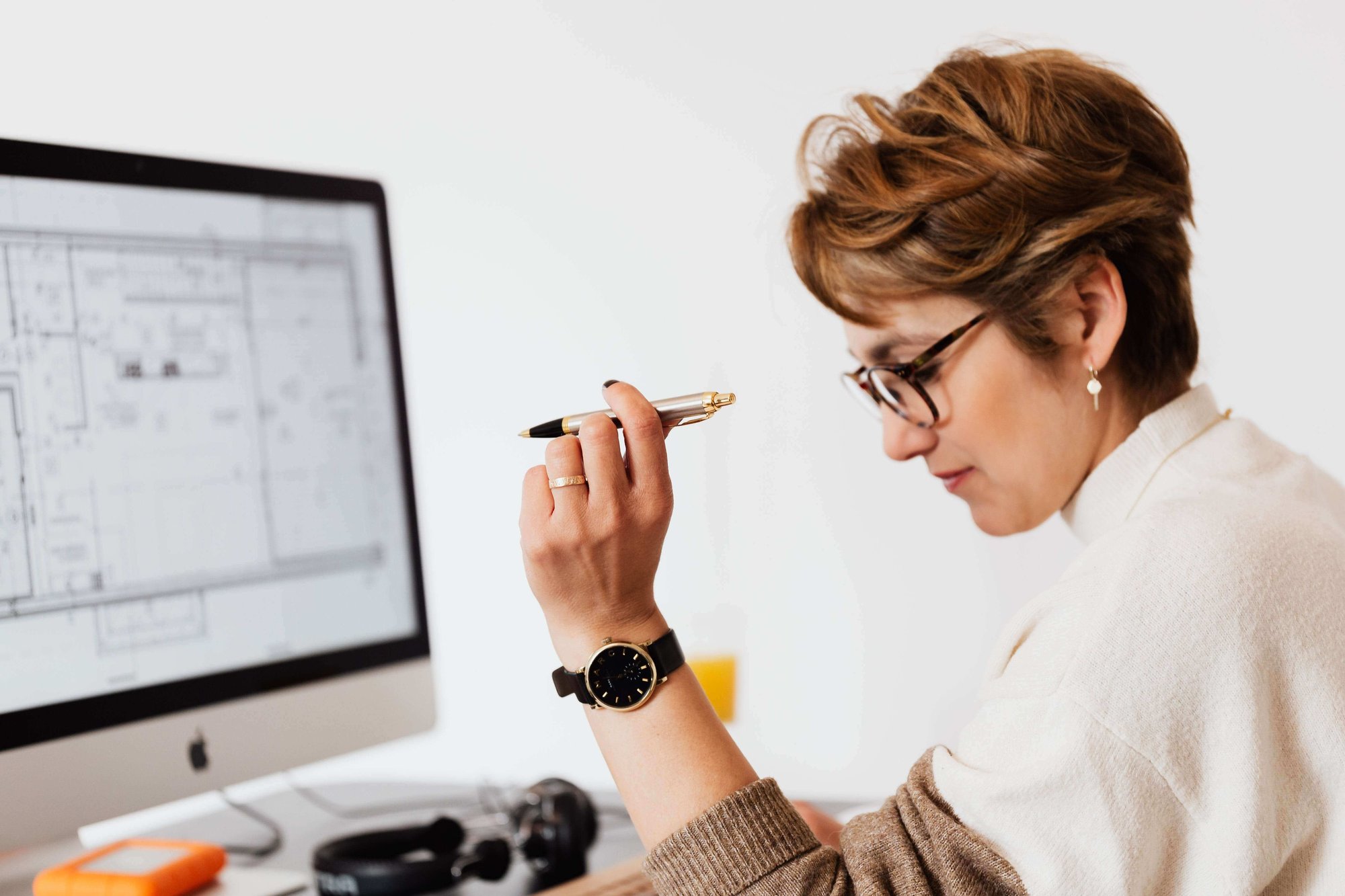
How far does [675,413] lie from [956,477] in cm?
40

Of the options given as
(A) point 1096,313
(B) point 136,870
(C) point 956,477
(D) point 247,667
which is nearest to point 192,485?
(D) point 247,667

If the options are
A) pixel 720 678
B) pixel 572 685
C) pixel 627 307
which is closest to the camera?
pixel 572 685

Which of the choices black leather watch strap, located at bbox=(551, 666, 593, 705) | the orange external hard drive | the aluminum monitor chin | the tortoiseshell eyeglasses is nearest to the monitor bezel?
the aluminum monitor chin

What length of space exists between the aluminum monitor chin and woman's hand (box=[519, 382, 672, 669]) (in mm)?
383

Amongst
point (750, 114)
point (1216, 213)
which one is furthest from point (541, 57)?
point (1216, 213)

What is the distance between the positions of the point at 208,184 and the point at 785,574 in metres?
1.21

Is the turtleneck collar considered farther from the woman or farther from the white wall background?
the white wall background

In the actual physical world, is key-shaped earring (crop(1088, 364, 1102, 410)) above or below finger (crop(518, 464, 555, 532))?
above

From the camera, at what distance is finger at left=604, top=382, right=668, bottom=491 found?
0.82 m

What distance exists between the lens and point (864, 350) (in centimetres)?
109

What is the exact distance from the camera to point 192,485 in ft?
3.40

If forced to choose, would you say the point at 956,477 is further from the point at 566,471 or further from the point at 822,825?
the point at 566,471

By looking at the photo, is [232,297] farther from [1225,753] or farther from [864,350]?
[1225,753]

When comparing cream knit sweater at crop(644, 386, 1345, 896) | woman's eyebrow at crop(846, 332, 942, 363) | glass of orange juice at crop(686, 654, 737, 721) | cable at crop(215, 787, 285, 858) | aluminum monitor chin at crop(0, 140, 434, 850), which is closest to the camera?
cream knit sweater at crop(644, 386, 1345, 896)
